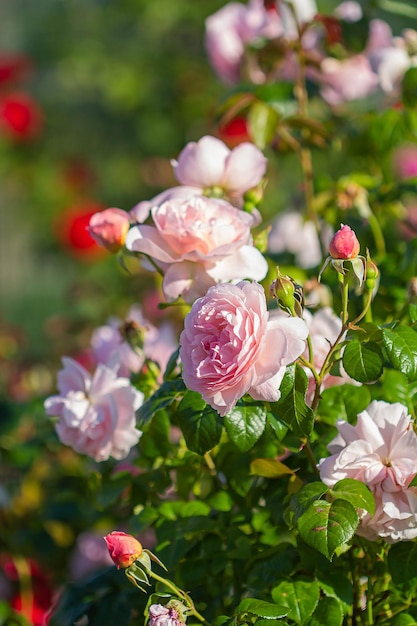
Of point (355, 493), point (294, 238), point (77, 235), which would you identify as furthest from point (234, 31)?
point (77, 235)

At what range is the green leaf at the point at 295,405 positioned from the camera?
70cm

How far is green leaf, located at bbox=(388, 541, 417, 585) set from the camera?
0.71 metres

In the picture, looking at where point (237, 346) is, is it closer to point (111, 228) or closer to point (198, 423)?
point (198, 423)

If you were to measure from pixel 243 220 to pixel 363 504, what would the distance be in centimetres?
27

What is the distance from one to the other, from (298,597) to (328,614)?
0.09 ft

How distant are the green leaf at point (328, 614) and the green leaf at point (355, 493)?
9 cm

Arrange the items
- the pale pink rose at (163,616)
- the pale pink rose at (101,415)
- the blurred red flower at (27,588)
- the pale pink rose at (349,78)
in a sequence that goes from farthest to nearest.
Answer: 1. the pale pink rose at (349,78)
2. the blurred red flower at (27,588)
3. the pale pink rose at (101,415)
4. the pale pink rose at (163,616)

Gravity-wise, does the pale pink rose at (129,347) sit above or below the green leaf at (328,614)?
below

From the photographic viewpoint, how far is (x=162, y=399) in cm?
79

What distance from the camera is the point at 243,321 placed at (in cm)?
68

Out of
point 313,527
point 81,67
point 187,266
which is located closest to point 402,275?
point 187,266

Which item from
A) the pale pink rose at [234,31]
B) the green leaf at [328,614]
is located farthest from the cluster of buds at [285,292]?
the pale pink rose at [234,31]

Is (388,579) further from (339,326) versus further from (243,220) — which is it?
(243,220)

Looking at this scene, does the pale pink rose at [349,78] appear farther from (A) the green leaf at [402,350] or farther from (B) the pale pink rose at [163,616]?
(B) the pale pink rose at [163,616]
